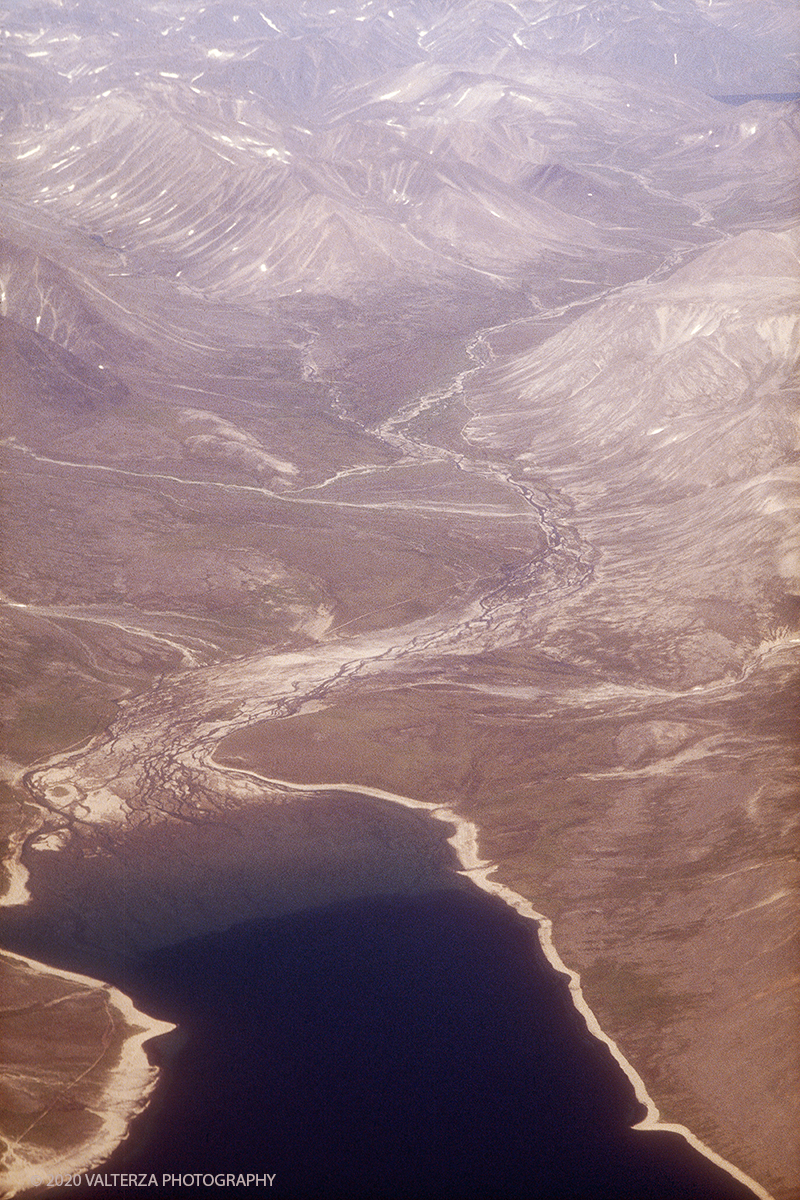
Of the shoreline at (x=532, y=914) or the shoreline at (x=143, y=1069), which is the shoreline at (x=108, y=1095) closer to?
the shoreline at (x=143, y=1069)

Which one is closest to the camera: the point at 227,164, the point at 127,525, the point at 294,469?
the point at 127,525

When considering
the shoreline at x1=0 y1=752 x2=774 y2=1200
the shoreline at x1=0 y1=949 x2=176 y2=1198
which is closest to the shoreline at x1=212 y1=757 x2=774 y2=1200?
the shoreline at x1=0 y1=752 x2=774 y2=1200

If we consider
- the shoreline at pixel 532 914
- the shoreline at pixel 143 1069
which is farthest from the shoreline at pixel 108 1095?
the shoreline at pixel 532 914

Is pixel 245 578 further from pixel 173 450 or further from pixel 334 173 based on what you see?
pixel 334 173

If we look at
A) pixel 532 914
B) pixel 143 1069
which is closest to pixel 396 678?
pixel 532 914

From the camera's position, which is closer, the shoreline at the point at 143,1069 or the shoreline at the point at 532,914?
the shoreline at the point at 143,1069

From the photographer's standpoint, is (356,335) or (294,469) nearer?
(294,469)

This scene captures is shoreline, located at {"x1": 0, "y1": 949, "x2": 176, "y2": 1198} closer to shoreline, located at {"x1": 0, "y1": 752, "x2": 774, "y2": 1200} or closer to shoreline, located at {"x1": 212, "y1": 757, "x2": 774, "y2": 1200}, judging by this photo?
shoreline, located at {"x1": 0, "y1": 752, "x2": 774, "y2": 1200}

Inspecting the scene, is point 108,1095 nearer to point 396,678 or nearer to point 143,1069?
point 143,1069

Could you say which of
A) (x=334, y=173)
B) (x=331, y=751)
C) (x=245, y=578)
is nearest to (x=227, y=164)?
(x=334, y=173)

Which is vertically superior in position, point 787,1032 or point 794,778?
point 794,778

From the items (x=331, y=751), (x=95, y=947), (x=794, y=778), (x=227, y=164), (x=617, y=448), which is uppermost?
(x=227, y=164)
